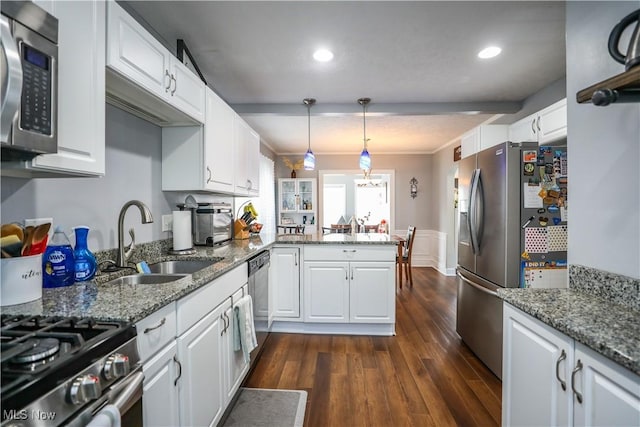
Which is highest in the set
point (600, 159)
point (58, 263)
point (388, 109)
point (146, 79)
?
point (388, 109)

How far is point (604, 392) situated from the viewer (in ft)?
2.68

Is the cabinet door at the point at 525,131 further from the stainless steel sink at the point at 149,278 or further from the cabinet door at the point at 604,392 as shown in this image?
the stainless steel sink at the point at 149,278

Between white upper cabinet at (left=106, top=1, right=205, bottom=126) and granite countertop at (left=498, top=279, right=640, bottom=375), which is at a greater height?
white upper cabinet at (left=106, top=1, right=205, bottom=126)

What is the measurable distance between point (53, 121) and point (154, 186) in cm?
123

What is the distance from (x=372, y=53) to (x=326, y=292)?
2.15 m

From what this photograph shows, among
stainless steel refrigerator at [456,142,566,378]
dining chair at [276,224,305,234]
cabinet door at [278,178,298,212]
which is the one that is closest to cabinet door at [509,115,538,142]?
stainless steel refrigerator at [456,142,566,378]

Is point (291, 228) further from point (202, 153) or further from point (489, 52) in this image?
point (489, 52)

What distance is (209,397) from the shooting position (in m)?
1.46

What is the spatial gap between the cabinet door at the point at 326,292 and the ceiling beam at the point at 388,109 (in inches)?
72.2

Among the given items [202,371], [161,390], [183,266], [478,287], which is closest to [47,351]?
[161,390]

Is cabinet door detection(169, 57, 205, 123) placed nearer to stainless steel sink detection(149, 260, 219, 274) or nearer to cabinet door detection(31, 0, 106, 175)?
cabinet door detection(31, 0, 106, 175)

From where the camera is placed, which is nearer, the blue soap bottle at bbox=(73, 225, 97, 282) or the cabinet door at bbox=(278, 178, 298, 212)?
the blue soap bottle at bbox=(73, 225, 97, 282)

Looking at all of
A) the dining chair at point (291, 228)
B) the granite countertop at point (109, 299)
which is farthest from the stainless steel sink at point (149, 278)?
the dining chair at point (291, 228)

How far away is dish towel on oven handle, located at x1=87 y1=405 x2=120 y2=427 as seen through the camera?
0.69 meters
